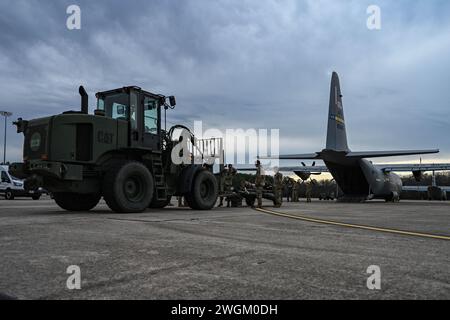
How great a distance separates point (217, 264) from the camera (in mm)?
3686

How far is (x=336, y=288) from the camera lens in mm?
2863

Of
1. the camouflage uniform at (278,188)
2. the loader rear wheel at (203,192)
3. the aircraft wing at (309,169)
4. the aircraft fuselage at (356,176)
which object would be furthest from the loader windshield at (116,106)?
the aircraft wing at (309,169)

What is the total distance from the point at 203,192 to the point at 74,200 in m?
3.91

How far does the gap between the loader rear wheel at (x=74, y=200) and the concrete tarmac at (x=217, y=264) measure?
476cm

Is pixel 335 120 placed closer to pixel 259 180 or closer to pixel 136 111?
pixel 259 180

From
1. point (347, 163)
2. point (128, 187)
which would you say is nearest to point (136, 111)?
point (128, 187)

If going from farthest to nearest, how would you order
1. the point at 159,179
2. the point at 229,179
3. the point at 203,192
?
1. the point at 229,179
2. the point at 203,192
3. the point at 159,179

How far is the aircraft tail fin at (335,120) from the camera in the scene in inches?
945

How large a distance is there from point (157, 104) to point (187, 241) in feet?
22.8

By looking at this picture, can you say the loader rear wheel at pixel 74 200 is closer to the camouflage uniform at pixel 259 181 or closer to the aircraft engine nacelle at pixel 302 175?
the camouflage uniform at pixel 259 181

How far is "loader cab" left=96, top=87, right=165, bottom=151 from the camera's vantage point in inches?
418

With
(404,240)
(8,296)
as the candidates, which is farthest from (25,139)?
(404,240)
